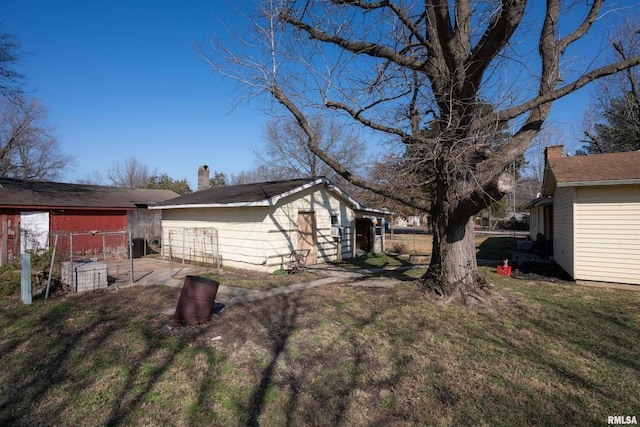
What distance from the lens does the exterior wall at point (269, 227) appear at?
11.4 metres

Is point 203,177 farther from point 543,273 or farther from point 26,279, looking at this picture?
point 543,273

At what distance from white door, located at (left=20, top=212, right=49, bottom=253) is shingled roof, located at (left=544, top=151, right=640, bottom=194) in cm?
1817

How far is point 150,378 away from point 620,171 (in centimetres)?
1218

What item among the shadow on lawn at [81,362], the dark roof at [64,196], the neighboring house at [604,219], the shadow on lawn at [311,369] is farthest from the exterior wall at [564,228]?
the dark roof at [64,196]

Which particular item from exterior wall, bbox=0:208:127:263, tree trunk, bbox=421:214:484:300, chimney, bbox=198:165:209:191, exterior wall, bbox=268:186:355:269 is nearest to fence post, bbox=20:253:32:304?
exterior wall, bbox=0:208:127:263

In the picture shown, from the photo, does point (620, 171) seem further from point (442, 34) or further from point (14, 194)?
point (14, 194)

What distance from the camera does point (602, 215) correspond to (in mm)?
9570

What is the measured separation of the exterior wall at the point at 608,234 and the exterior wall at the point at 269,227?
840 centimetres

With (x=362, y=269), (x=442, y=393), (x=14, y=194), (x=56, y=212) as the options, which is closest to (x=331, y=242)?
(x=362, y=269)

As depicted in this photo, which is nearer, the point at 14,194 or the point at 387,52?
the point at 387,52

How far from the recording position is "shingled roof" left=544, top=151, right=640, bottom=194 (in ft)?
29.8

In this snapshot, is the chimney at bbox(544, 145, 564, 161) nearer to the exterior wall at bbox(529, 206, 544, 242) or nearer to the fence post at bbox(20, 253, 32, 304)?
the exterior wall at bbox(529, 206, 544, 242)

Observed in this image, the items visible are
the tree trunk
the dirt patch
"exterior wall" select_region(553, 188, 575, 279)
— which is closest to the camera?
the tree trunk

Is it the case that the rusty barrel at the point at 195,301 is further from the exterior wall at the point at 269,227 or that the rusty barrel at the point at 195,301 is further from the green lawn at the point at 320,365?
the exterior wall at the point at 269,227
